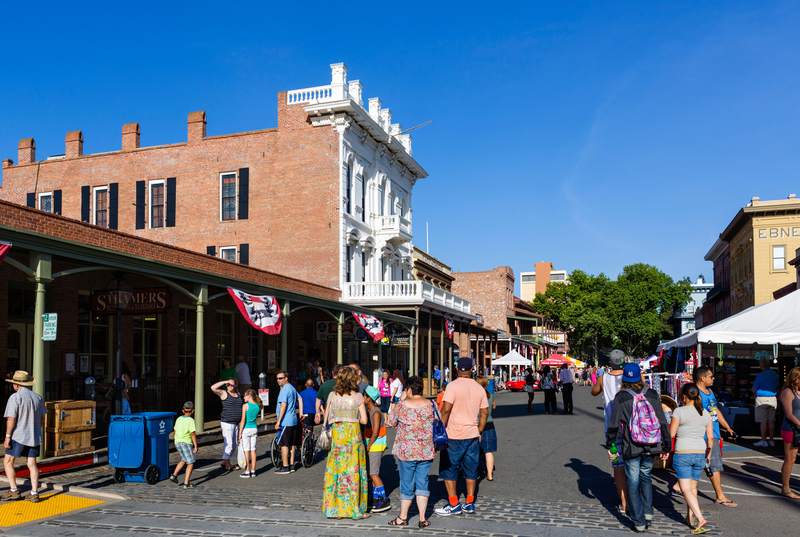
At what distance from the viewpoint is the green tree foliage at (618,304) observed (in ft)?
230

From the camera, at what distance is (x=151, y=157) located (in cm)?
3391

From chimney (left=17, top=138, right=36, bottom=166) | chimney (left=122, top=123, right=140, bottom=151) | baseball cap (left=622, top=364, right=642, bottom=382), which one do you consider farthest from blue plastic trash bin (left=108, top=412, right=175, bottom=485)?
chimney (left=17, top=138, right=36, bottom=166)

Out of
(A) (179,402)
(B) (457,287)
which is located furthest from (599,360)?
(A) (179,402)

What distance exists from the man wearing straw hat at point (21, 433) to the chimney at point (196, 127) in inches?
1035

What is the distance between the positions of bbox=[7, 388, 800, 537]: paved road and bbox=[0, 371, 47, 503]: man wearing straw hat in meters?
1.07

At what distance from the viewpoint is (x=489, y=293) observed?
68.4 meters

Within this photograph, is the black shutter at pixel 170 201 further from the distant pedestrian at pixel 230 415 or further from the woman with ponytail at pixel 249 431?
the woman with ponytail at pixel 249 431

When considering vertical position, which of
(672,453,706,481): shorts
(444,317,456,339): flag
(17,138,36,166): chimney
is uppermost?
(17,138,36,166): chimney

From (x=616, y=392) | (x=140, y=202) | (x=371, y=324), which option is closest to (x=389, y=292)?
(x=371, y=324)

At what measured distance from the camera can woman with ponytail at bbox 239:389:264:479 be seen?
1043 cm

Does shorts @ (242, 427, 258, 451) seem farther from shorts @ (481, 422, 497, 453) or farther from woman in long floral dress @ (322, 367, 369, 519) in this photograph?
shorts @ (481, 422, 497, 453)

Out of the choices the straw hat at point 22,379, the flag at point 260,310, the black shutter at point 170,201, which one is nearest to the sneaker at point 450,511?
the straw hat at point 22,379

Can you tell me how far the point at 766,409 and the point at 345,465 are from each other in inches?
372

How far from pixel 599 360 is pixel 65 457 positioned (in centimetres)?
8213
